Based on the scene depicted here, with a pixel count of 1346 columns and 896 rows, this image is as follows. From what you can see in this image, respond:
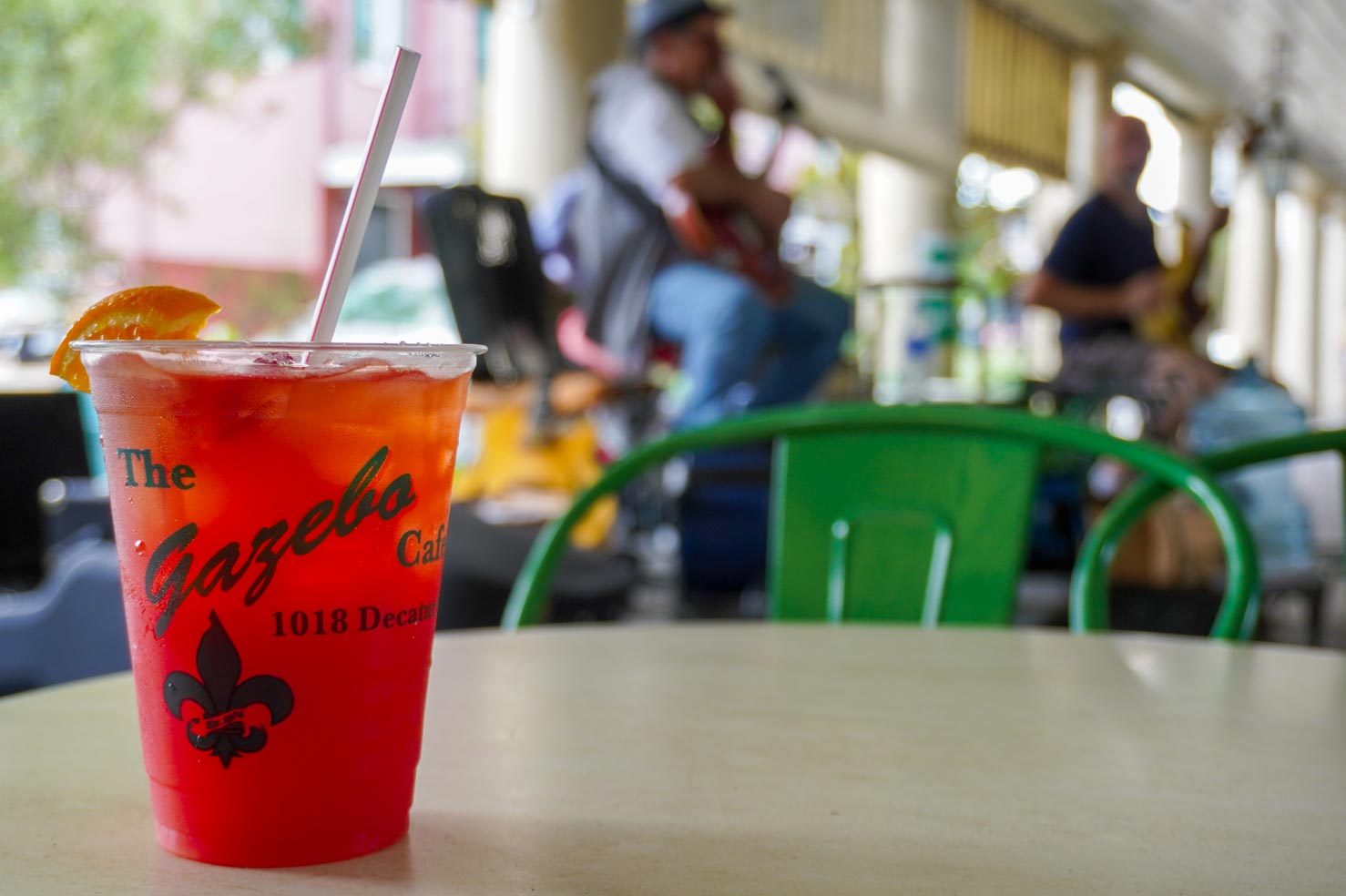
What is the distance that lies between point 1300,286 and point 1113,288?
16.6 meters

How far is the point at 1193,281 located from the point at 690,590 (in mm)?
2060

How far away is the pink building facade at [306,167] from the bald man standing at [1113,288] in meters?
4.13

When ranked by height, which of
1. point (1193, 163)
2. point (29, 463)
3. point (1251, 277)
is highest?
point (1193, 163)

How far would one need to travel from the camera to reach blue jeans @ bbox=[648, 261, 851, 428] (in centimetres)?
310

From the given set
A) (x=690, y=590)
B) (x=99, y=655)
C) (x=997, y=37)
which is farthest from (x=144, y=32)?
(x=997, y=37)

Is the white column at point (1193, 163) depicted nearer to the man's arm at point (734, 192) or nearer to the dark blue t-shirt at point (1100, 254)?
the dark blue t-shirt at point (1100, 254)

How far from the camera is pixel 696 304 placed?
10.3 ft

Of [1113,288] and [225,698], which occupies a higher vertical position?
[1113,288]

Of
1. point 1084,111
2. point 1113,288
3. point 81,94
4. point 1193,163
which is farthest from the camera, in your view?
point 1193,163

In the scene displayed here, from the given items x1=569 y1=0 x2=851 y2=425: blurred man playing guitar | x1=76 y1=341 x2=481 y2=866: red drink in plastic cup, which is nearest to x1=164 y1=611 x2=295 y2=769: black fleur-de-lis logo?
x1=76 y1=341 x2=481 y2=866: red drink in plastic cup

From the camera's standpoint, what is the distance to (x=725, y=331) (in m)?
3.09

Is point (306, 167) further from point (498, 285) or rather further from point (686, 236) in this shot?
point (686, 236)

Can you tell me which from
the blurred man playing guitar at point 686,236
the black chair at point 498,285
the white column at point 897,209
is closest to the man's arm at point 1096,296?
the blurred man playing guitar at point 686,236

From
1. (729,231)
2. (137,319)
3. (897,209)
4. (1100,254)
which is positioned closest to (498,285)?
(729,231)
